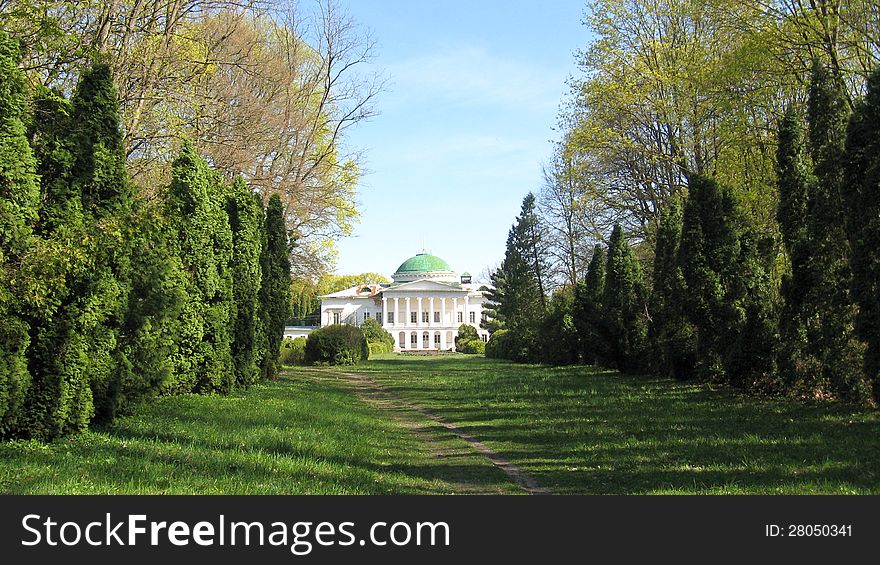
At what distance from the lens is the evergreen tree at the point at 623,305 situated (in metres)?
24.9

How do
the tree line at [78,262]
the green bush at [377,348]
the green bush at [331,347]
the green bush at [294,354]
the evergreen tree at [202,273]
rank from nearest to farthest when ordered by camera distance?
the tree line at [78,262], the evergreen tree at [202,273], the green bush at [331,347], the green bush at [294,354], the green bush at [377,348]

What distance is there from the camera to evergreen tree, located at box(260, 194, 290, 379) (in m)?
22.5

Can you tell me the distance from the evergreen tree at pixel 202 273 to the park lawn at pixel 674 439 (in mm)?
5103

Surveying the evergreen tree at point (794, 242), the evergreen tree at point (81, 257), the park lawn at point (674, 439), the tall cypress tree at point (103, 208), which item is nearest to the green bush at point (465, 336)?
the park lawn at point (674, 439)

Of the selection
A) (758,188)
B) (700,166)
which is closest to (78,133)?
(758,188)

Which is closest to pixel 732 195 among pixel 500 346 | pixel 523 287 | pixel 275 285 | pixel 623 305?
pixel 623 305

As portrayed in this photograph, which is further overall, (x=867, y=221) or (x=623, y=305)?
(x=623, y=305)

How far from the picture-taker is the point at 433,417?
50.3 ft

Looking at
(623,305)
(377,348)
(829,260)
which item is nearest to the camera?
(829,260)

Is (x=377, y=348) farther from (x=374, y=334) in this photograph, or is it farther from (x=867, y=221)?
(x=867, y=221)

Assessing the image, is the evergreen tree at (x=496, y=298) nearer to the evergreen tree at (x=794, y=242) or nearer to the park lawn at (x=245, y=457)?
the evergreen tree at (x=794, y=242)

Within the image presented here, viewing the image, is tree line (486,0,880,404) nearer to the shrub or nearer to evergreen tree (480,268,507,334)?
evergreen tree (480,268,507,334)

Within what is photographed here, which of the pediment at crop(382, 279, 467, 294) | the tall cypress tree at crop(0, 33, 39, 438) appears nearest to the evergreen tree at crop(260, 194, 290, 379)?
the tall cypress tree at crop(0, 33, 39, 438)

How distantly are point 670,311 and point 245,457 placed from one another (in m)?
15.1
